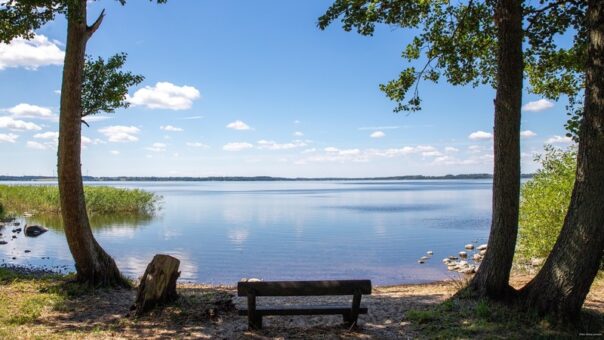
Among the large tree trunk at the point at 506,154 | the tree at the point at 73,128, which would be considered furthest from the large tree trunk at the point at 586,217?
the tree at the point at 73,128

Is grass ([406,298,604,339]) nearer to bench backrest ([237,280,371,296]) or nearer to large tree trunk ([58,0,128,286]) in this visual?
bench backrest ([237,280,371,296])

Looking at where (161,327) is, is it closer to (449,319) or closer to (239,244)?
(449,319)

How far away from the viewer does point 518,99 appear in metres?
8.88

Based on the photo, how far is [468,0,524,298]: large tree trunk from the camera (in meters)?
8.87

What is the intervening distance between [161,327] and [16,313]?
3.04 m

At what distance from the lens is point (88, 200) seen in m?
44.6

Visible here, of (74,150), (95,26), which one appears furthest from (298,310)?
(95,26)

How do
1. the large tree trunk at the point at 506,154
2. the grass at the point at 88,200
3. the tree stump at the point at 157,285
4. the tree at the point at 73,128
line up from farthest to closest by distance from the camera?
the grass at the point at 88,200, the tree at the point at 73,128, the tree stump at the point at 157,285, the large tree trunk at the point at 506,154

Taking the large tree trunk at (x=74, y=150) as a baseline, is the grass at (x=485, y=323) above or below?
below

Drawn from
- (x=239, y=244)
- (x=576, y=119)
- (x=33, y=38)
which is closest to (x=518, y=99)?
(x=576, y=119)

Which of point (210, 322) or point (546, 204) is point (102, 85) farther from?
point (546, 204)

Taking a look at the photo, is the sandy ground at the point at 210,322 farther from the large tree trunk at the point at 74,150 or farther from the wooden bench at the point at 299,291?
the large tree trunk at the point at 74,150

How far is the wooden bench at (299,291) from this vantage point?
7.69 m

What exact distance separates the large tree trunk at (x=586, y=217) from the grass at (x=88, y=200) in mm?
43346
